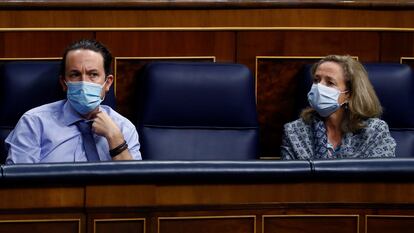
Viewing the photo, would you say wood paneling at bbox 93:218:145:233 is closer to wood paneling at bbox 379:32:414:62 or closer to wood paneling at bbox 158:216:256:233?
wood paneling at bbox 158:216:256:233

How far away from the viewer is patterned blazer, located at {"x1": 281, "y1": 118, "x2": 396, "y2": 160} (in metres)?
1.22

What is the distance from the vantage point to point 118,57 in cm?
131

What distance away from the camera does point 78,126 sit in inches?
45.8

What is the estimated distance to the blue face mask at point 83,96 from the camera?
1137 mm

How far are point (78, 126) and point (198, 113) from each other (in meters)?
0.17

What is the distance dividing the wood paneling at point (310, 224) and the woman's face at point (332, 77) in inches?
13.8

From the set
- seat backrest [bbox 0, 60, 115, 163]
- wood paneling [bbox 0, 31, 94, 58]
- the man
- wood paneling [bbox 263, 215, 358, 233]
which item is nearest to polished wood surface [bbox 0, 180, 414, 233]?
wood paneling [bbox 263, 215, 358, 233]

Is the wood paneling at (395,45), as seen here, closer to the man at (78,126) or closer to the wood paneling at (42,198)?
the man at (78,126)

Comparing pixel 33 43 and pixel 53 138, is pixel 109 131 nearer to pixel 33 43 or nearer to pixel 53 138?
pixel 53 138

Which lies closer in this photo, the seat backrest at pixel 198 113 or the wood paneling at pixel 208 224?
the wood paneling at pixel 208 224

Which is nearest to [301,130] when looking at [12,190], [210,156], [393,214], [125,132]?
[210,156]

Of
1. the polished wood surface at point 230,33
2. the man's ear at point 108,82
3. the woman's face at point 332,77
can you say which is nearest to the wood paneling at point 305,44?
the polished wood surface at point 230,33

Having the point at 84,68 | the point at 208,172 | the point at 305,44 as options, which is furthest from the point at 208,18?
the point at 208,172

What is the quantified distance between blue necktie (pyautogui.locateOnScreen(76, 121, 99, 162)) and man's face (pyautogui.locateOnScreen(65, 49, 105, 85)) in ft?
0.17
